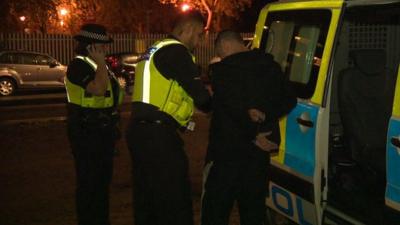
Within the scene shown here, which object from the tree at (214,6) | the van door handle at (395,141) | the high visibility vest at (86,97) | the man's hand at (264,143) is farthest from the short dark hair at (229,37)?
the tree at (214,6)

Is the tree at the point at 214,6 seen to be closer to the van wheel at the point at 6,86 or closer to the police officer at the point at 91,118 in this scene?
the van wheel at the point at 6,86

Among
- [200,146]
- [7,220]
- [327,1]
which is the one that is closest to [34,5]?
[200,146]

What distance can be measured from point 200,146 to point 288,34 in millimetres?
4942

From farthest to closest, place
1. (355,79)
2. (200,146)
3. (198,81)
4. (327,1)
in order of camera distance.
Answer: (200,146) < (355,79) < (327,1) < (198,81)

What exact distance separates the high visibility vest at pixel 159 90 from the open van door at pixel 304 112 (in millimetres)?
925

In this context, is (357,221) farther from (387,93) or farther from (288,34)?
(288,34)

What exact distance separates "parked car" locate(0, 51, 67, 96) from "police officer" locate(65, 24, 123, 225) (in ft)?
52.5

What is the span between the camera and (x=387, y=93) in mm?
4848

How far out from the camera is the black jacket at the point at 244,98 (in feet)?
13.4

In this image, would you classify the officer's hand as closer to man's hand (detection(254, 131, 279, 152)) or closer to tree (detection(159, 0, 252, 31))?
man's hand (detection(254, 131, 279, 152))

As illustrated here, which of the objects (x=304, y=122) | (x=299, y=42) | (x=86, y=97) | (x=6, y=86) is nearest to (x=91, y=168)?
(x=86, y=97)

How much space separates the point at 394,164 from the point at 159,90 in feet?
4.95

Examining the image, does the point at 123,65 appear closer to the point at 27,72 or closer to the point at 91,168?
the point at 27,72

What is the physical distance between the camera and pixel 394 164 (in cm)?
352
